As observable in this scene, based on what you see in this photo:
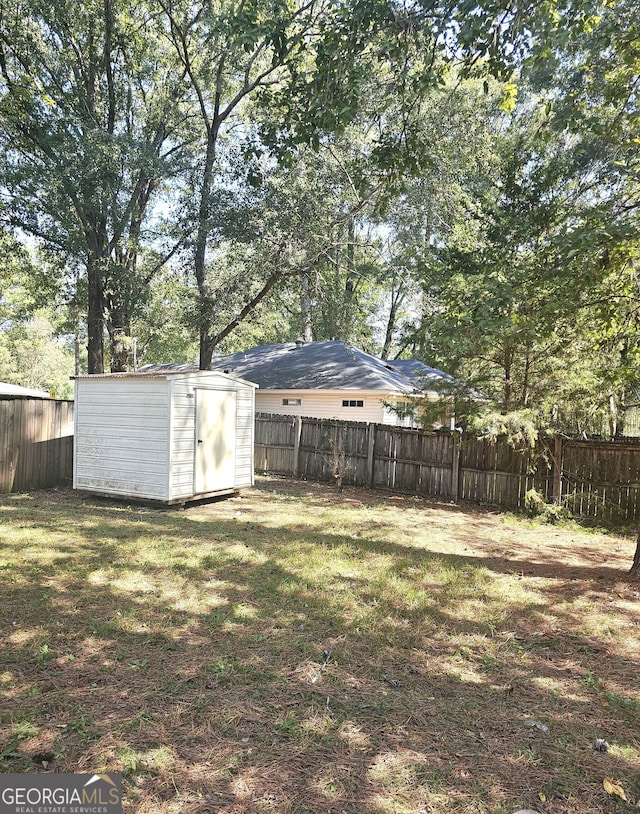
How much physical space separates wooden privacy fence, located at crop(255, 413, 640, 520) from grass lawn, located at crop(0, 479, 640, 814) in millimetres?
2374

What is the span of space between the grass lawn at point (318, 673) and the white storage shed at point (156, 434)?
1.90m

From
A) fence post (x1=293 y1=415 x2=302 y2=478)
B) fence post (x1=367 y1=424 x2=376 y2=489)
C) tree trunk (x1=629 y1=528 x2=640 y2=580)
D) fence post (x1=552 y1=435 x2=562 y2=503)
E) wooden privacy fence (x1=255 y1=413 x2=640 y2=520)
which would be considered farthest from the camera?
fence post (x1=293 y1=415 x2=302 y2=478)

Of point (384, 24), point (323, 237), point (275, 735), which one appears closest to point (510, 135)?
point (323, 237)

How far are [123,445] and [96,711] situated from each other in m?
6.53

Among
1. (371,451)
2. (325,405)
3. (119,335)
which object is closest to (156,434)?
(371,451)

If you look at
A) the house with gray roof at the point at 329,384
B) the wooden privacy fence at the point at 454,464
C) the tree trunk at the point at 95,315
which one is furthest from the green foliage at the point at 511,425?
the tree trunk at the point at 95,315

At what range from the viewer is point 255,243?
12.1 m

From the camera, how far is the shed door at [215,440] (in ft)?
30.0

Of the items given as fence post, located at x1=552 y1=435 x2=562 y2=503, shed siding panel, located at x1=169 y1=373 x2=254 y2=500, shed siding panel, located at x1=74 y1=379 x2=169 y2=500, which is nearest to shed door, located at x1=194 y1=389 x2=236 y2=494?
shed siding panel, located at x1=169 y1=373 x2=254 y2=500

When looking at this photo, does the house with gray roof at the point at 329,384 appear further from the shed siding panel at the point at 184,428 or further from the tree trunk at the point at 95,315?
the shed siding panel at the point at 184,428

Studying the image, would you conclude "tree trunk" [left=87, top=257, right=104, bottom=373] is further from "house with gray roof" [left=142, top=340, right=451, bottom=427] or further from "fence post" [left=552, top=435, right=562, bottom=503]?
"fence post" [left=552, top=435, right=562, bottom=503]

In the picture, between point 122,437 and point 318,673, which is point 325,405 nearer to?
point 122,437

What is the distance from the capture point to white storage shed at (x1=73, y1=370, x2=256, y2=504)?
8.58m

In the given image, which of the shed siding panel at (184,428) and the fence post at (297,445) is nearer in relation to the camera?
the shed siding panel at (184,428)
